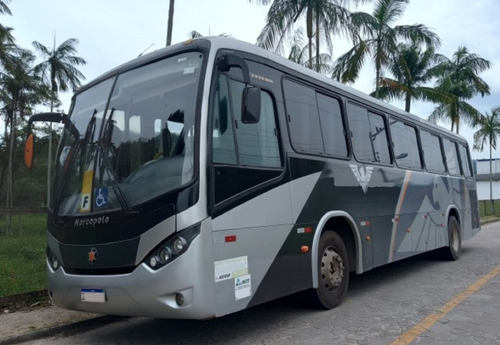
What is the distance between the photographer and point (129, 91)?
521 cm

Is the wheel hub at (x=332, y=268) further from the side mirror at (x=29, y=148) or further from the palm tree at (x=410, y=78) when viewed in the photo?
the palm tree at (x=410, y=78)

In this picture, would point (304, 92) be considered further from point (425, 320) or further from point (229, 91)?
point (425, 320)

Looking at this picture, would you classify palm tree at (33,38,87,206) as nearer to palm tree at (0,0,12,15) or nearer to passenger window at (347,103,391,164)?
palm tree at (0,0,12,15)

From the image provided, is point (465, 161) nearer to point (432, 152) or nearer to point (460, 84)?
point (432, 152)

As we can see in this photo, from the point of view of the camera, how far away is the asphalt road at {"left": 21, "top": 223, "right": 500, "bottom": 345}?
16.8 feet

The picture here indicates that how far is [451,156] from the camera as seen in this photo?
39.2 feet

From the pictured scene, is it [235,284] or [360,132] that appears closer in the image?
[235,284]

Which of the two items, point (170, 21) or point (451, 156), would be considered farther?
point (170, 21)

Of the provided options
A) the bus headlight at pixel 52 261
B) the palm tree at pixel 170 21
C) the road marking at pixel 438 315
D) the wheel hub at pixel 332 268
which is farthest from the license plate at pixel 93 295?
the palm tree at pixel 170 21

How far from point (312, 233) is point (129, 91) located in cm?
272

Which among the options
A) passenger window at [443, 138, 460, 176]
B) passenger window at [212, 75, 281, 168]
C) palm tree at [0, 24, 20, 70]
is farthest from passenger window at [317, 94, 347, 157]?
palm tree at [0, 24, 20, 70]

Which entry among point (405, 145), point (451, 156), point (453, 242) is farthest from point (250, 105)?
point (451, 156)

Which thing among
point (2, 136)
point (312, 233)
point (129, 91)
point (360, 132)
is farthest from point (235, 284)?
point (2, 136)

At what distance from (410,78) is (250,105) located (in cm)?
2250
